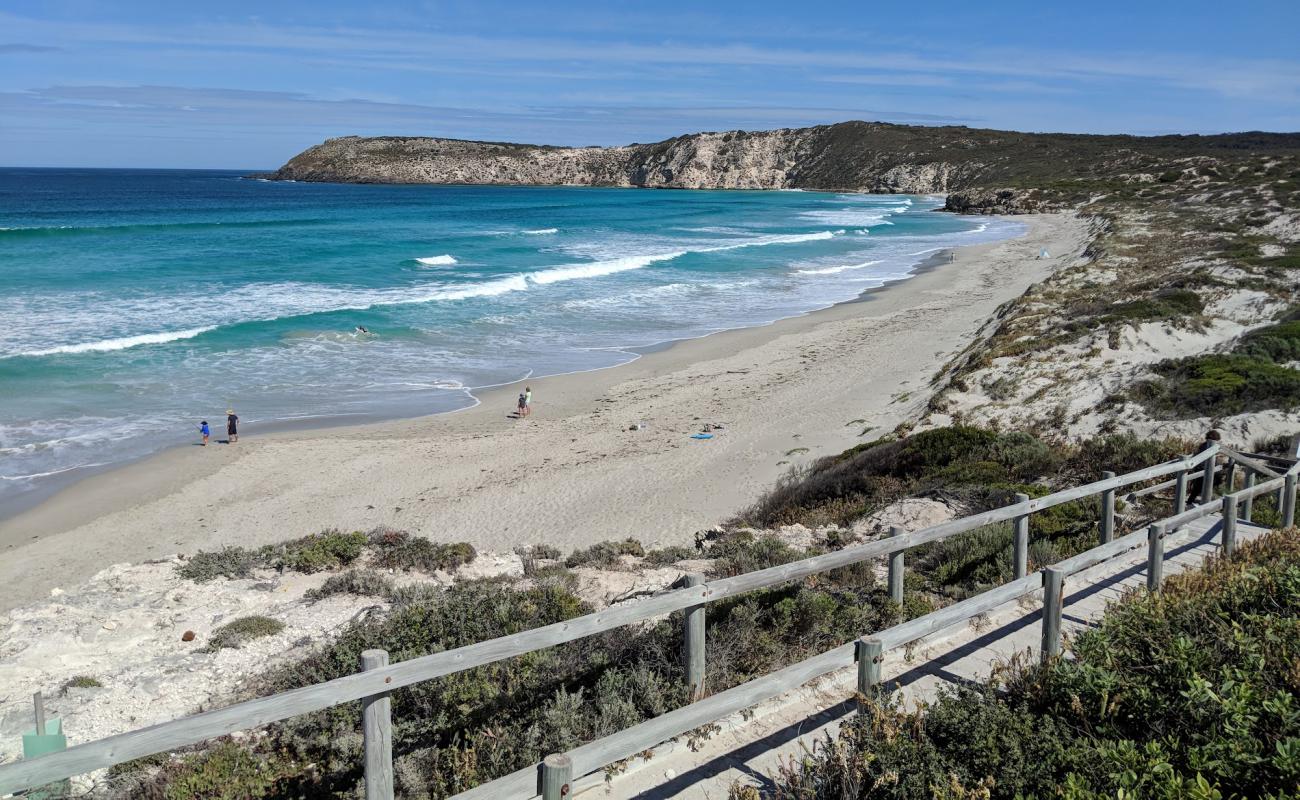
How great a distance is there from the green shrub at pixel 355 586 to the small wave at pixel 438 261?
37951mm

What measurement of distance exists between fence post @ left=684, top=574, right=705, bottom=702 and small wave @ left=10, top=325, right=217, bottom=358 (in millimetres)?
24262

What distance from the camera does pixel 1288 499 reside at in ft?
26.5

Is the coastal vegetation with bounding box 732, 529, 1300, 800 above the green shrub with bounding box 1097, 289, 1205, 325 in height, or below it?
below

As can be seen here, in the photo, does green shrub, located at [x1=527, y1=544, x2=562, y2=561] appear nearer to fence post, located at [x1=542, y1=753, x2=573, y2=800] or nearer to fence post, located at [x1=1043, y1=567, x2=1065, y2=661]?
fence post, located at [x1=1043, y1=567, x2=1065, y2=661]

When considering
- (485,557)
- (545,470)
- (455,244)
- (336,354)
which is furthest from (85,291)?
(485,557)

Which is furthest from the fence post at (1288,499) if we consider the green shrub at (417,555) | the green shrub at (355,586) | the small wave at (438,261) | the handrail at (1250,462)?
the small wave at (438,261)

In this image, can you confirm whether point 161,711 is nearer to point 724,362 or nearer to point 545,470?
point 545,470

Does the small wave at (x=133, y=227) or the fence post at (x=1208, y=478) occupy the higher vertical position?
the small wave at (x=133, y=227)

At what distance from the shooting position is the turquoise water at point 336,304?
1995cm

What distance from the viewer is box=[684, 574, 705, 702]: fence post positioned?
4.88 metres

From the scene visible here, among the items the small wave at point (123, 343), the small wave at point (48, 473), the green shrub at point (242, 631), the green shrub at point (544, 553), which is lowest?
the small wave at point (48, 473)

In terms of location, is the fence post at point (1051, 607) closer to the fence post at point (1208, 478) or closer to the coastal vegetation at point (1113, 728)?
the coastal vegetation at point (1113, 728)

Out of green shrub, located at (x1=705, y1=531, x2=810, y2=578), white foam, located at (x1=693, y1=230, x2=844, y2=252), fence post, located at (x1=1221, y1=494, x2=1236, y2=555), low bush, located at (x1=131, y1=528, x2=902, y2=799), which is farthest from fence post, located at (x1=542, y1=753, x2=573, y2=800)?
white foam, located at (x1=693, y1=230, x2=844, y2=252)

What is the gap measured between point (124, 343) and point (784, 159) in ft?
463
